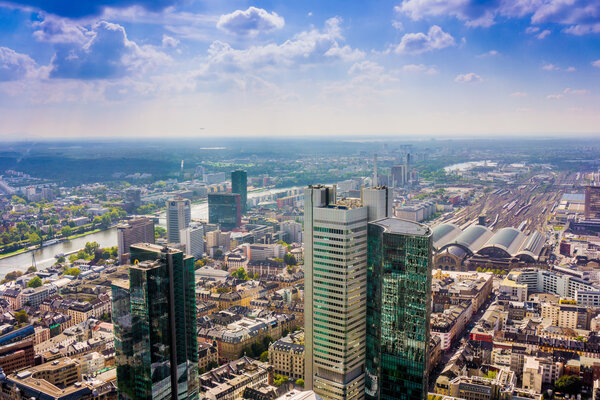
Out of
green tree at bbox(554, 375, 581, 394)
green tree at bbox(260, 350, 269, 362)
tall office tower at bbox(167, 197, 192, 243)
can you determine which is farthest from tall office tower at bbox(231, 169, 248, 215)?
green tree at bbox(554, 375, 581, 394)

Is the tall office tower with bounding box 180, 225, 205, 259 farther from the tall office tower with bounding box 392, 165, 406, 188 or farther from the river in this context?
the tall office tower with bounding box 392, 165, 406, 188

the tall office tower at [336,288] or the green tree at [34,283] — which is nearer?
the tall office tower at [336,288]

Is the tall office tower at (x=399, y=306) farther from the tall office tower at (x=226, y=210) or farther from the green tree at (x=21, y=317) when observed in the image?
the tall office tower at (x=226, y=210)

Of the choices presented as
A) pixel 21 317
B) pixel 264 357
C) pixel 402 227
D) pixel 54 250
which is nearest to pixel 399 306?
pixel 402 227

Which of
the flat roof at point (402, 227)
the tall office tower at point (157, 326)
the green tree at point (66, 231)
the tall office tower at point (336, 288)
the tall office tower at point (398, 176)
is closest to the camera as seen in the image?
the tall office tower at point (157, 326)

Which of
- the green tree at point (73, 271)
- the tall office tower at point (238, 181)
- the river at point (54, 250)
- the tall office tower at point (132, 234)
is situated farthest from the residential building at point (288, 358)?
the tall office tower at point (238, 181)

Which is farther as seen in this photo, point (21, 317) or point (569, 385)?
point (21, 317)

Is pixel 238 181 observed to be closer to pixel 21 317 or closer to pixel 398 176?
pixel 398 176
